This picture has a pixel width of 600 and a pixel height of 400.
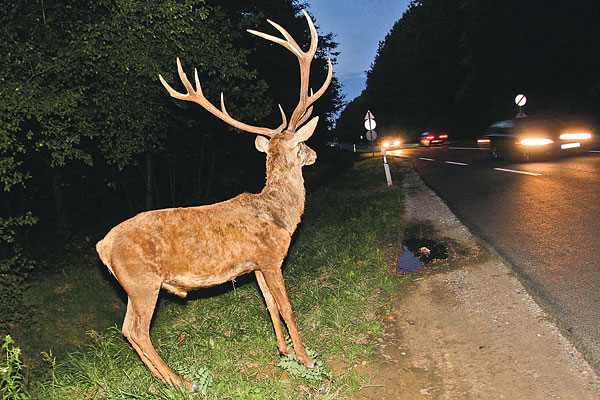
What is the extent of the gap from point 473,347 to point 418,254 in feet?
10.1

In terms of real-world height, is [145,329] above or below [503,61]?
below

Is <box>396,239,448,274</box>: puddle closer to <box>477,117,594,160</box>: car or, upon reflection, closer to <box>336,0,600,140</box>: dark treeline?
<box>477,117,594,160</box>: car

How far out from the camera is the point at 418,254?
6930 millimetres

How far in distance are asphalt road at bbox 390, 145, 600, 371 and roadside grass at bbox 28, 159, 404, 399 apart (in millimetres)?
1808

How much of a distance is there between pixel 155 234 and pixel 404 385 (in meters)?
2.44

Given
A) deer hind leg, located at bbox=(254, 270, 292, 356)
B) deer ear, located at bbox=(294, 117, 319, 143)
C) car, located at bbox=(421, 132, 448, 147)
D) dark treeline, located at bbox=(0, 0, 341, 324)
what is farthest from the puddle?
car, located at bbox=(421, 132, 448, 147)

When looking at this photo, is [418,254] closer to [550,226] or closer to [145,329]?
[550,226]

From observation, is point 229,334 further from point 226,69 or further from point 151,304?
point 226,69

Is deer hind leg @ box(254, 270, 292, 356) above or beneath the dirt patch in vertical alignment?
above

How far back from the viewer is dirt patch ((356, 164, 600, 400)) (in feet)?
10.8

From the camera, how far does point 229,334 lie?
16.0 ft

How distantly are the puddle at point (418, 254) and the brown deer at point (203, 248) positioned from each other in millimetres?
2801

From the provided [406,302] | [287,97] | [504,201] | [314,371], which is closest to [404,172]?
[287,97]

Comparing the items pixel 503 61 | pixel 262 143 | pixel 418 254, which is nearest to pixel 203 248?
pixel 262 143
